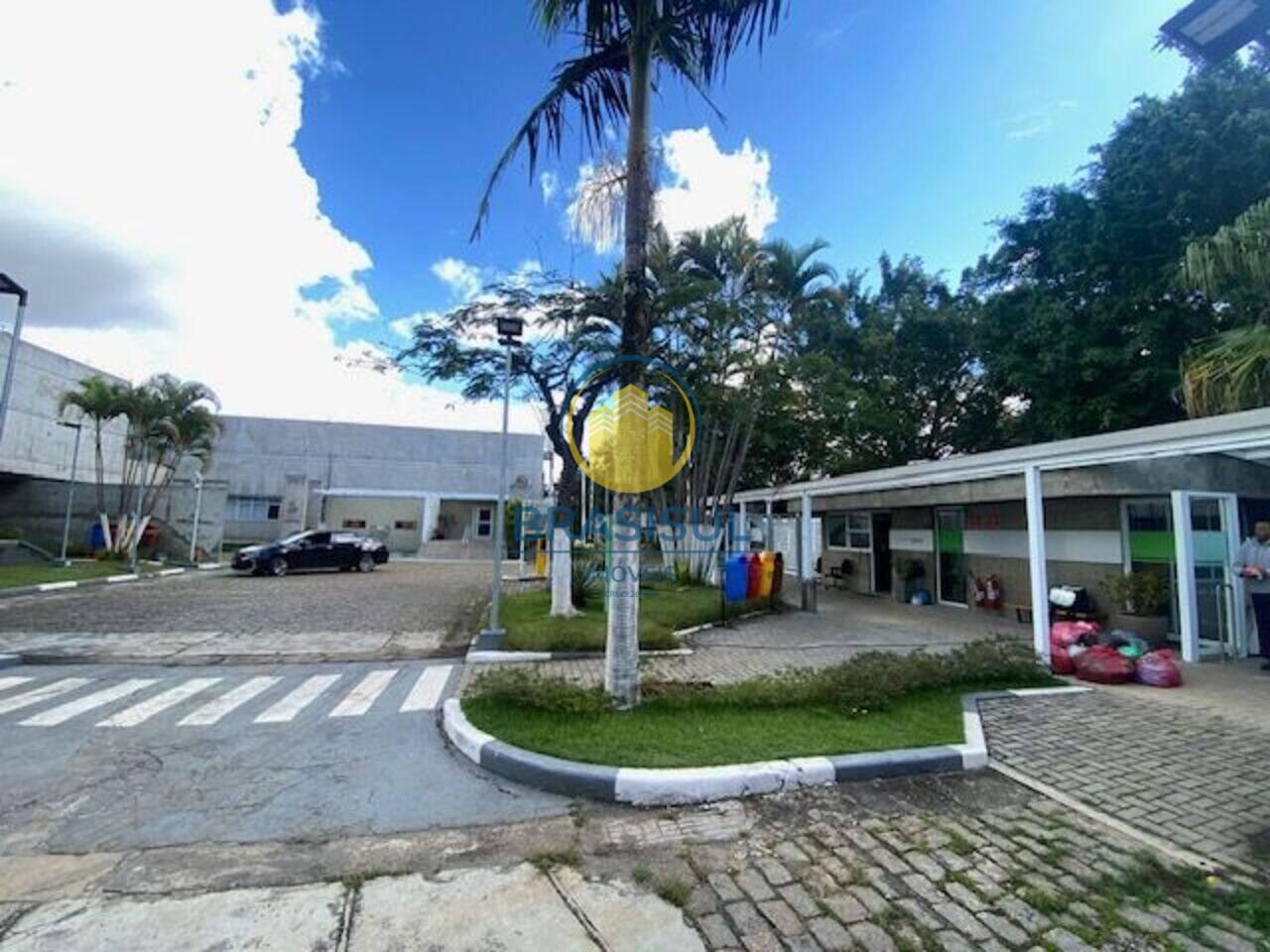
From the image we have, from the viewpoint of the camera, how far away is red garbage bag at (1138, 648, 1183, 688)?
6.32 metres

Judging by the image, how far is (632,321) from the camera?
222 inches

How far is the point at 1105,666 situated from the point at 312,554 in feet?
71.3

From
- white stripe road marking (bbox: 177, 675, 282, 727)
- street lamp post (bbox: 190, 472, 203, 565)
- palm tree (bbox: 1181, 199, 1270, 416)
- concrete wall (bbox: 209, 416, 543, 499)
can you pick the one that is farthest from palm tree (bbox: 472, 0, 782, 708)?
concrete wall (bbox: 209, 416, 543, 499)

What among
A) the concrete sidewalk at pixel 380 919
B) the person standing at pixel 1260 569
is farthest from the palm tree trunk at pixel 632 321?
the person standing at pixel 1260 569

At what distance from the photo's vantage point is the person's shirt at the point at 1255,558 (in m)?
7.05

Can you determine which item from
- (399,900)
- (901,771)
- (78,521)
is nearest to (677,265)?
(901,771)

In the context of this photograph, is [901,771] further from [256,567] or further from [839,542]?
[256,567]

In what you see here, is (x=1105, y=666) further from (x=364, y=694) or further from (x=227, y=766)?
(x=227, y=766)

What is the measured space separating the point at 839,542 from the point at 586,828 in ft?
51.6

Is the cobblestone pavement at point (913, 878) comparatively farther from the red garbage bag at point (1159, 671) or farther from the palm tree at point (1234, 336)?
the palm tree at point (1234, 336)

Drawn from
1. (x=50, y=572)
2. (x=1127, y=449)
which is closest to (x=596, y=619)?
(x=1127, y=449)

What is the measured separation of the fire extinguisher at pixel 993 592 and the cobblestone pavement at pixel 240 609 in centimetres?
1048

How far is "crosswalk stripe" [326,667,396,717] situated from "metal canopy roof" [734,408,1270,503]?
8657 mm

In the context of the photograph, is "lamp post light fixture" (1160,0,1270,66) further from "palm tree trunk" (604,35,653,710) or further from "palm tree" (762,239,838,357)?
"palm tree" (762,239,838,357)
